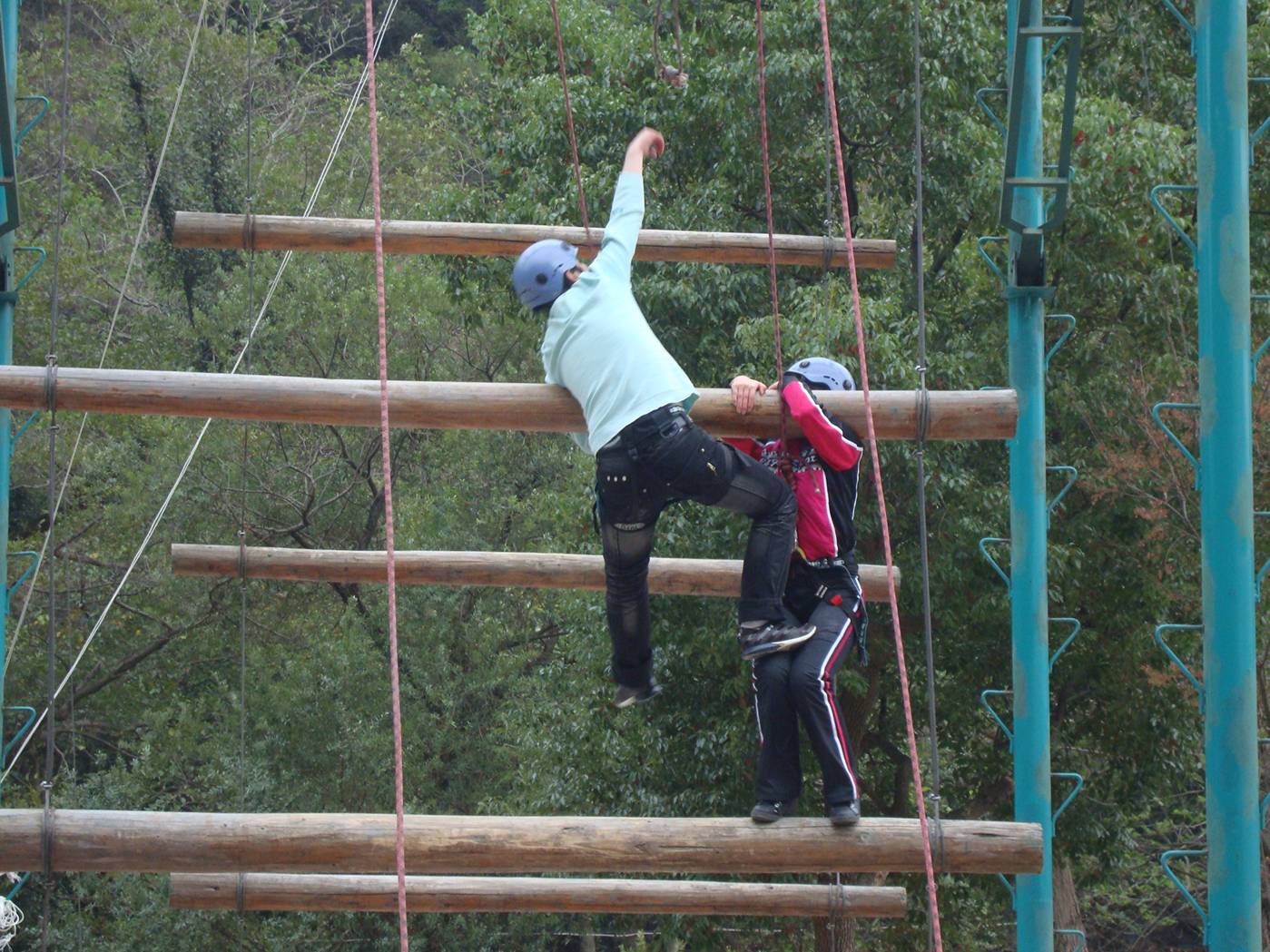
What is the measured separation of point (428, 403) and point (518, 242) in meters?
2.33

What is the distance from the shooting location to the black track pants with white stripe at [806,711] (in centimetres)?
429

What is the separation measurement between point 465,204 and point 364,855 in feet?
28.7

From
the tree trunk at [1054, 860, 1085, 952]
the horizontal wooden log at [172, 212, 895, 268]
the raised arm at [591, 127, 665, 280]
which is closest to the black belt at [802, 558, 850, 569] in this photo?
the raised arm at [591, 127, 665, 280]

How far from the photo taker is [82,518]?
54.3 ft

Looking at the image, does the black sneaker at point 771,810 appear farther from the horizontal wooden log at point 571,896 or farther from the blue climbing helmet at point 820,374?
the horizontal wooden log at point 571,896

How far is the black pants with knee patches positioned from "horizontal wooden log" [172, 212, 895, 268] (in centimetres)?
217

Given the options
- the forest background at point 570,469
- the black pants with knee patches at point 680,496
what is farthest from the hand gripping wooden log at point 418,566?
the black pants with knee patches at point 680,496

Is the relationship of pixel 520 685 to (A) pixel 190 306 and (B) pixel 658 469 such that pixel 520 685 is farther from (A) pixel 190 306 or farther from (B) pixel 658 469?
(B) pixel 658 469

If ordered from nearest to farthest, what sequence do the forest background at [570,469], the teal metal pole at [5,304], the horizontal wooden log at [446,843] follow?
the horizontal wooden log at [446,843] → the teal metal pole at [5,304] → the forest background at [570,469]

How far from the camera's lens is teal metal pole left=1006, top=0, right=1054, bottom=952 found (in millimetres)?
5762

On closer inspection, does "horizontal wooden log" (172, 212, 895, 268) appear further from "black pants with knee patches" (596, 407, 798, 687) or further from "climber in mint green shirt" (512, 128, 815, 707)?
"black pants with knee patches" (596, 407, 798, 687)

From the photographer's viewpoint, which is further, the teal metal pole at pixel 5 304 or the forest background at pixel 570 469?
the forest background at pixel 570 469

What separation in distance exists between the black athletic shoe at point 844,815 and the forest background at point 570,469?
3.38m

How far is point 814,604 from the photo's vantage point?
4.50 m
